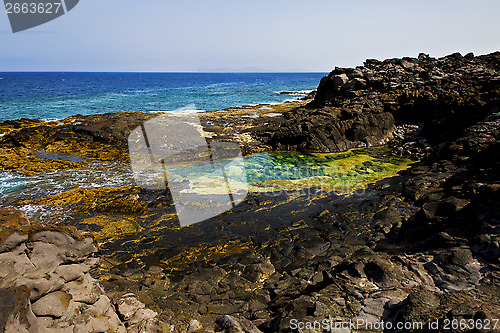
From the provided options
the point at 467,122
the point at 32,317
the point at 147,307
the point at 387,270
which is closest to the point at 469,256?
the point at 387,270

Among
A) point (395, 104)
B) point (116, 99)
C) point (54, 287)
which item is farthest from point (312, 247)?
point (116, 99)

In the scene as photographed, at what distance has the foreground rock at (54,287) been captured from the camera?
3385 millimetres

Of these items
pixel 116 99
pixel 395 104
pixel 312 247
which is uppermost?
pixel 116 99

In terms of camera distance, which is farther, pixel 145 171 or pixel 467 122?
pixel 467 122

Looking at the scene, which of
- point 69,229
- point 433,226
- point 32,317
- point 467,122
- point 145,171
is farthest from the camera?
point 467,122

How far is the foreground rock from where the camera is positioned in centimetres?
338

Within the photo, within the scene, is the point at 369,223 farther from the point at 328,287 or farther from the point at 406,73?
the point at 406,73

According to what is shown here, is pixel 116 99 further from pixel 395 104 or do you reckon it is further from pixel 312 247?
pixel 312 247

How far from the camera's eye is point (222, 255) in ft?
23.7

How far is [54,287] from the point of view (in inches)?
152

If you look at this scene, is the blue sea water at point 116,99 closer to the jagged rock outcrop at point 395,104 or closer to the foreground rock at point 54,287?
the jagged rock outcrop at point 395,104

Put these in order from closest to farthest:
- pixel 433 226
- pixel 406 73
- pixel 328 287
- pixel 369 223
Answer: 1. pixel 328 287
2. pixel 433 226
3. pixel 369 223
4. pixel 406 73

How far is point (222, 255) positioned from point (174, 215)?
2.82 m

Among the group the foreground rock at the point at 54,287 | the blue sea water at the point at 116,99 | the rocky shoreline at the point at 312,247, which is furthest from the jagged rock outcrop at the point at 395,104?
the foreground rock at the point at 54,287
